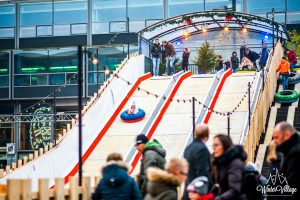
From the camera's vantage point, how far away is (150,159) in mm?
11648

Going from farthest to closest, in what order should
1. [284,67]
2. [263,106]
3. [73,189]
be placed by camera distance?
[284,67]
[263,106]
[73,189]

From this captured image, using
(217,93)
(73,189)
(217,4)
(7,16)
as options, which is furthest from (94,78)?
(73,189)

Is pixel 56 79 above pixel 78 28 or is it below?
below

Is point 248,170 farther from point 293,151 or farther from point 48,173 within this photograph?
point 48,173

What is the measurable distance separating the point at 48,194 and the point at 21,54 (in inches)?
1450

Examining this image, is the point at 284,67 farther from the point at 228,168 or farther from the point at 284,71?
the point at 228,168

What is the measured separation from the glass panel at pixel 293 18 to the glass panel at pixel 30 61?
1553 centimetres

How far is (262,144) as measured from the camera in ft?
70.7

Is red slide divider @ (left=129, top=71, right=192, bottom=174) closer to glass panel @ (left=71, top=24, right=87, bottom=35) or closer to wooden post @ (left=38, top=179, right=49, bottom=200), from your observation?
wooden post @ (left=38, top=179, right=49, bottom=200)

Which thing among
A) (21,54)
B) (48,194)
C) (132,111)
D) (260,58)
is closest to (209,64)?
(260,58)

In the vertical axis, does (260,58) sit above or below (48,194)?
above

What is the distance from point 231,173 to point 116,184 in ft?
5.12

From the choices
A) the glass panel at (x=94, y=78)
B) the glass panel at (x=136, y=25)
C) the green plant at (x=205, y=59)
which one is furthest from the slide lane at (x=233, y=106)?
the glass panel at (x=136, y=25)

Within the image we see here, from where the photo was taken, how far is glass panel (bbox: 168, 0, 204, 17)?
47.2m
